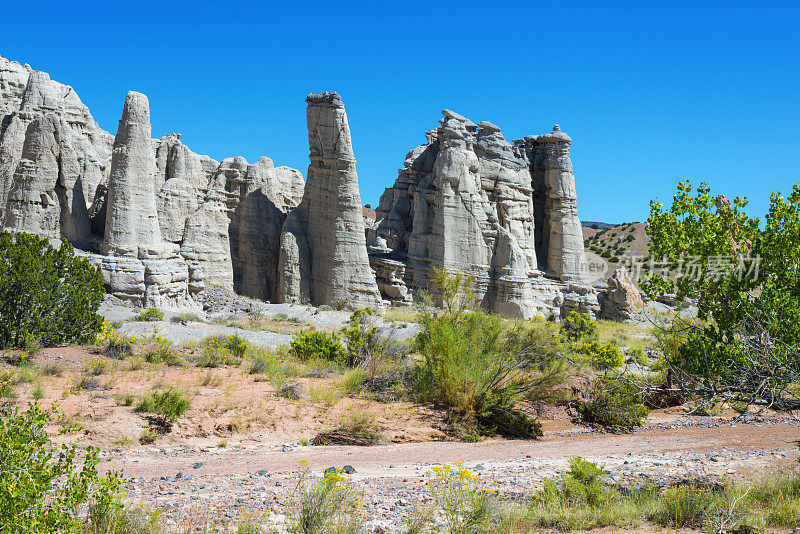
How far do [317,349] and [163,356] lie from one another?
3776 millimetres

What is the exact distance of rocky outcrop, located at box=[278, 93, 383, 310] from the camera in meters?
28.6

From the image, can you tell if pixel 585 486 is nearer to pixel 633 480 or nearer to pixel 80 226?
pixel 633 480

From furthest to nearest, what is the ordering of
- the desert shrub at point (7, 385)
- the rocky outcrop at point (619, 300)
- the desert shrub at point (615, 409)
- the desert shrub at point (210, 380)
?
the rocky outcrop at point (619, 300) → the desert shrub at point (615, 409) → the desert shrub at point (210, 380) → the desert shrub at point (7, 385)

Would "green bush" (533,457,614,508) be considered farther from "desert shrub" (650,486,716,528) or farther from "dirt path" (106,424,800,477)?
"dirt path" (106,424,800,477)

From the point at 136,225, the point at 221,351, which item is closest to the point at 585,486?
the point at 221,351

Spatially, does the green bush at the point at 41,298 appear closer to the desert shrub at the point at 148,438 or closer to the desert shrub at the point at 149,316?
the desert shrub at the point at 149,316

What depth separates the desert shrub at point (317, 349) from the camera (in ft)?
51.4

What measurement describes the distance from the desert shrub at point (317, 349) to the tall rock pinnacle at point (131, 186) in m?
10.3

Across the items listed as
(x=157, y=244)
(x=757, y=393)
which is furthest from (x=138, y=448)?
(x=157, y=244)

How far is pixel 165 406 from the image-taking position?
10383 mm

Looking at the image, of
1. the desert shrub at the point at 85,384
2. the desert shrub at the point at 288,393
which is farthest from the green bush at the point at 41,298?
the desert shrub at the point at 288,393

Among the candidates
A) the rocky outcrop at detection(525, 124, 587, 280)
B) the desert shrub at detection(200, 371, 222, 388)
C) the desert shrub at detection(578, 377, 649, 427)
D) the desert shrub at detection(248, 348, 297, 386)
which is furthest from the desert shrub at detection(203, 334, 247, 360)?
the rocky outcrop at detection(525, 124, 587, 280)

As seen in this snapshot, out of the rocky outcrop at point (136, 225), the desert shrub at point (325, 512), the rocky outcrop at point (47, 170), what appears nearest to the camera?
the desert shrub at point (325, 512)

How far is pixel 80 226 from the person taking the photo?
78.2 feet
